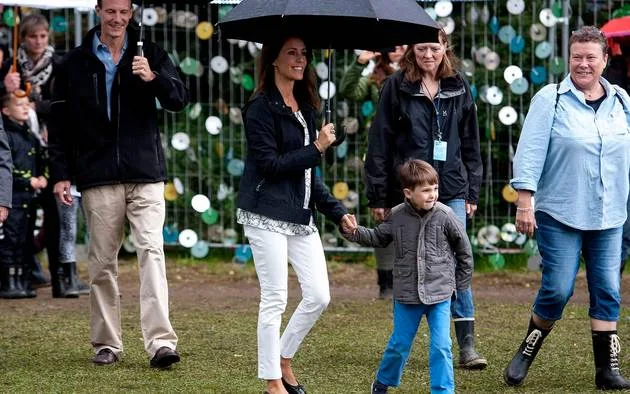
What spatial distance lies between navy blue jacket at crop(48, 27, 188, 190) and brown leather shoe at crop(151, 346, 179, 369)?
0.96 m

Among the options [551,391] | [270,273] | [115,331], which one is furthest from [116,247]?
[551,391]

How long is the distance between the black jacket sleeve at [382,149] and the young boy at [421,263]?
3.66ft

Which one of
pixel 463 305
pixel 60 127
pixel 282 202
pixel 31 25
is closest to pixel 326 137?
pixel 282 202

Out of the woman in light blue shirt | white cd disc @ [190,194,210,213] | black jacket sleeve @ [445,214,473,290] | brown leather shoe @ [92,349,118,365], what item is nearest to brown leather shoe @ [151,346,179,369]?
brown leather shoe @ [92,349,118,365]

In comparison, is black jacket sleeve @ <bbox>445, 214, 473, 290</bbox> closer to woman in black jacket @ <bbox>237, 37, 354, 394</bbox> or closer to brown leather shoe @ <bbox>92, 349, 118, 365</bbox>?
woman in black jacket @ <bbox>237, 37, 354, 394</bbox>

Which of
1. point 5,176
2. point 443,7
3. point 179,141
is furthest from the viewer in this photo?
point 179,141

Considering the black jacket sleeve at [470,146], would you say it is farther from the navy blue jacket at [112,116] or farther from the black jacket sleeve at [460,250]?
the navy blue jacket at [112,116]

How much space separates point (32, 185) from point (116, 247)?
10.6 ft

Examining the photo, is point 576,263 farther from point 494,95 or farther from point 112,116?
point 494,95

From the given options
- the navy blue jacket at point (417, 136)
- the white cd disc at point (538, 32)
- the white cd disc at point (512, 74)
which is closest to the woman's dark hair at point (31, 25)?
the white cd disc at point (512, 74)

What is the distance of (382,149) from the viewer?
791 centimetres

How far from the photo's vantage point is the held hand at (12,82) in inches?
428

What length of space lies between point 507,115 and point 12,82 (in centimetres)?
428

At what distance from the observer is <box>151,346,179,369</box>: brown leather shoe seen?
7.58 metres
